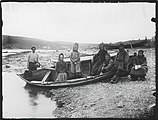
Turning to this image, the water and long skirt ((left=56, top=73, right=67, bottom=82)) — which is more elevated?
long skirt ((left=56, top=73, right=67, bottom=82))

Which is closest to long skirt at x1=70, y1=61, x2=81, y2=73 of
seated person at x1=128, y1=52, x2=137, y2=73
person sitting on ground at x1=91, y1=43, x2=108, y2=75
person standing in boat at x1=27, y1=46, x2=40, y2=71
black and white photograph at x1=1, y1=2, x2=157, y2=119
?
black and white photograph at x1=1, y1=2, x2=157, y2=119

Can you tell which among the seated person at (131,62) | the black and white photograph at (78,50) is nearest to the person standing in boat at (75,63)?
the black and white photograph at (78,50)

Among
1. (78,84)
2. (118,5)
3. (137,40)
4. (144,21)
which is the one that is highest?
(118,5)

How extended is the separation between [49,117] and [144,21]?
1009mm

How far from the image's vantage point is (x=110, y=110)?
174cm

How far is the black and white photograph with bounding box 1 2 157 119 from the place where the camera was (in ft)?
5.85

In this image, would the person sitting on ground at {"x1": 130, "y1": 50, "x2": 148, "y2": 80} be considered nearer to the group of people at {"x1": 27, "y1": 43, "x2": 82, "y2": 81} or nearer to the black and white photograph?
the black and white photograph

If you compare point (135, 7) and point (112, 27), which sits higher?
point (135, 7)

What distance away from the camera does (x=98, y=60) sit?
1.81 m

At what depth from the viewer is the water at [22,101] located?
5.74 ft

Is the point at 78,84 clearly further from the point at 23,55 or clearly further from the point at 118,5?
the point at 118,5

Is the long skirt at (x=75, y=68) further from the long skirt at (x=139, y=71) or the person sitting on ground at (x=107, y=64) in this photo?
the long skirt at (x=139, y=71)

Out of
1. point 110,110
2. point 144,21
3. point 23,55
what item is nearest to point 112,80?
point 110,110

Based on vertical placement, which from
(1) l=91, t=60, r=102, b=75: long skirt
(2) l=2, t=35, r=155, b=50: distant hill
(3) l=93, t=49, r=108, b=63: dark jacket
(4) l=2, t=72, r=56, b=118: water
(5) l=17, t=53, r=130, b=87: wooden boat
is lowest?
(4) l=2, t=72, r=56, b=118: water
